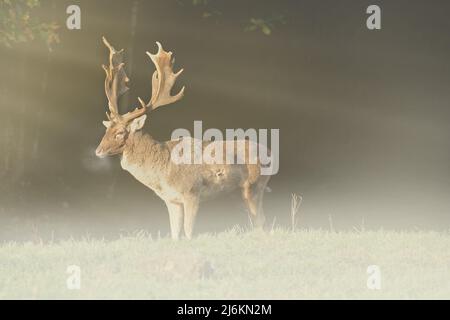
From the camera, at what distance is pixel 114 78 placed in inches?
353

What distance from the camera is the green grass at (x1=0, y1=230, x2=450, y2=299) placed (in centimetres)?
683

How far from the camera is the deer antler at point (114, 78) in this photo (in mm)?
8867

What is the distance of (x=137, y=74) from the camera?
10062mm

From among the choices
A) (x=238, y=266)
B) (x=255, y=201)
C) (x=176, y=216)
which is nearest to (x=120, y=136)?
(x=176, y=216)

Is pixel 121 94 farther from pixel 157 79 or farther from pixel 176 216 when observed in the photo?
pixel 176 216

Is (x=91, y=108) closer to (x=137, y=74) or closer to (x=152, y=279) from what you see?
(x=137, y=74)

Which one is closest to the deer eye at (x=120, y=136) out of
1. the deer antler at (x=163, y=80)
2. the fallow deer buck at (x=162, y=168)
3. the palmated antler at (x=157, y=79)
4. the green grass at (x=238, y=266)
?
the fallow deer buck at (x=162, y=168)

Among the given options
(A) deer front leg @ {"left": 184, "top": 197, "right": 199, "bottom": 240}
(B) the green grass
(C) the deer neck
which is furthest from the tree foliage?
(A) deer front leg @ {"left": 184, "top": 197, "right": 199, "bottom": 240}

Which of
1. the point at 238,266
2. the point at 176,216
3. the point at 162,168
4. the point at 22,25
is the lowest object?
the point at 238,266

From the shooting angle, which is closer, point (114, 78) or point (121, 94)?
point (114, 78)

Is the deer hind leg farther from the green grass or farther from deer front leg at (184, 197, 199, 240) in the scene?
deer front leg at (184, 197, 199, 240)

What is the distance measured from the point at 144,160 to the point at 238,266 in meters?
1.51

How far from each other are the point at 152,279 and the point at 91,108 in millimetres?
3483

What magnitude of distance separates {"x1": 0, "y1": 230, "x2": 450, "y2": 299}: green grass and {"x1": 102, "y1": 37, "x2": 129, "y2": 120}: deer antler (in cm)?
140
